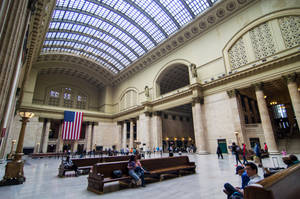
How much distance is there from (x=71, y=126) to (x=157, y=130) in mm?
14451

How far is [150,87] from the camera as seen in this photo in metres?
27.5

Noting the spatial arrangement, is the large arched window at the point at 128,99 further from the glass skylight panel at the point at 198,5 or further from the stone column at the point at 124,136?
the glass skylight panel at the point at 198,5

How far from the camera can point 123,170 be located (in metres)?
5.79

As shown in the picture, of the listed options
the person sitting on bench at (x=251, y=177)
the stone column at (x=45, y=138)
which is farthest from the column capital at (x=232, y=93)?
the stone column at (x=45, y=138)

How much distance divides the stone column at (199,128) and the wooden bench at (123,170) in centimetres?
1111

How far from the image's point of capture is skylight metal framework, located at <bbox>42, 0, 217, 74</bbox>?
21.2m

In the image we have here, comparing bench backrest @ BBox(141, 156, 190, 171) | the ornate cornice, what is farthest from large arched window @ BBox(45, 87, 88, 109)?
bench backrest @ BBox(141, 156, 190, 171)

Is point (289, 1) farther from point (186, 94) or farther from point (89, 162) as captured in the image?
point (89, 162)

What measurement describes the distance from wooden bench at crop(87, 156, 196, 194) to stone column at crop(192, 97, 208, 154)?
11.1 meters

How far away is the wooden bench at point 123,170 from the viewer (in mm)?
4742

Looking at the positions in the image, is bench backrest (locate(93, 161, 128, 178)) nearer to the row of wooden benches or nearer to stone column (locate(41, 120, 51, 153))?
the row of wooden benches

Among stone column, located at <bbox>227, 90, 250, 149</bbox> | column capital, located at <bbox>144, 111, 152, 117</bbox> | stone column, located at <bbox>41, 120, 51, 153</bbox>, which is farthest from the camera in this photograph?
stone column, located at <bbox>41, 120, 51, 153</bbox>

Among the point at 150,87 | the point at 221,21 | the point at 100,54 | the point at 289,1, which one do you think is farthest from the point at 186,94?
the point at 100,54

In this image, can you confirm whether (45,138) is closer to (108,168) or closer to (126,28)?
(126,28)
